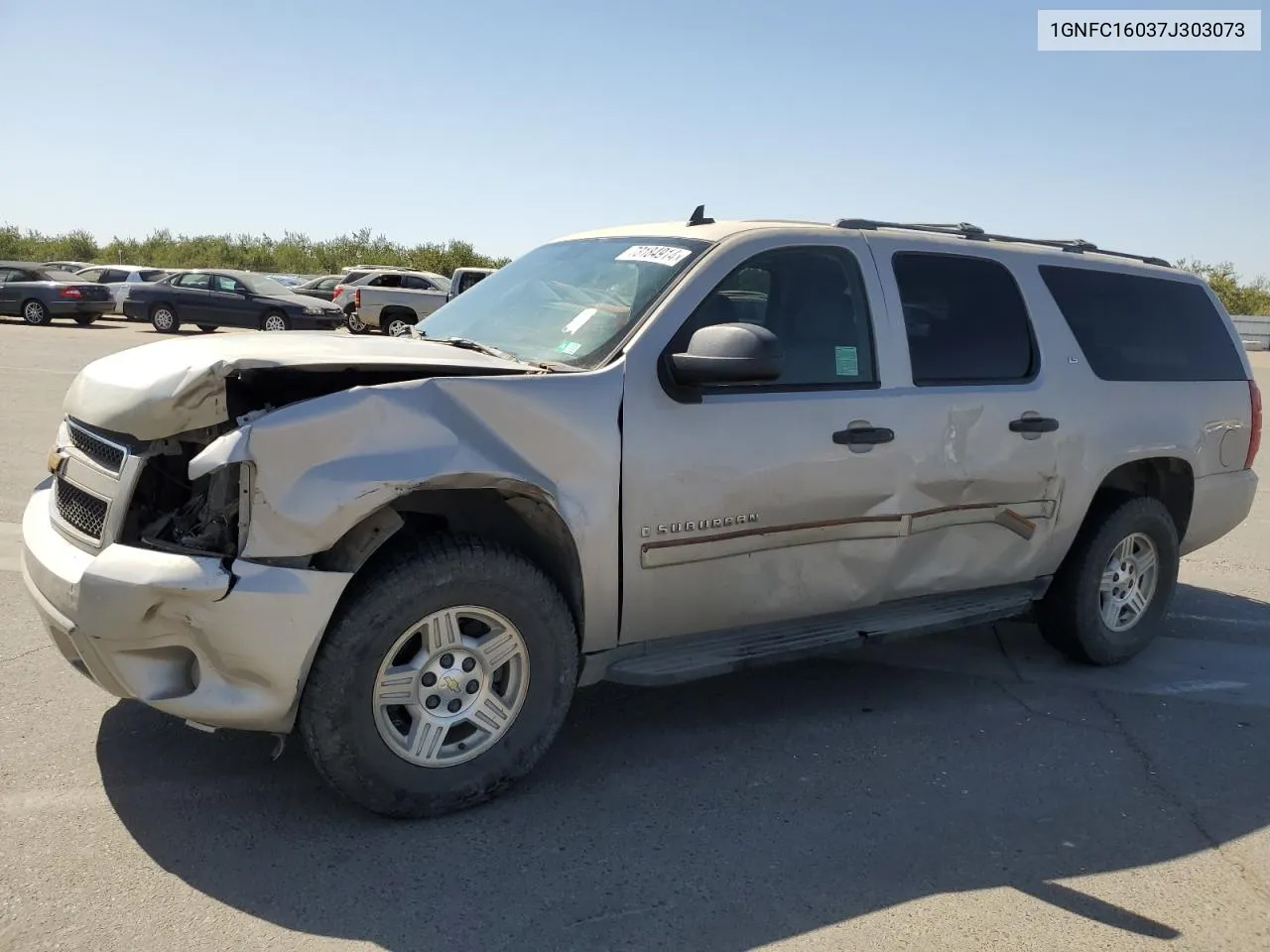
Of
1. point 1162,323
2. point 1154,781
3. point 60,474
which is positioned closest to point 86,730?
point 60,474

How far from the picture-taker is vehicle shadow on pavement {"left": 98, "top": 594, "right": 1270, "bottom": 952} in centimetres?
301

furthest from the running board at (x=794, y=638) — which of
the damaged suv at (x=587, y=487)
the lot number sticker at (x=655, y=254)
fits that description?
the lot number sticker at (x=655, y=254)

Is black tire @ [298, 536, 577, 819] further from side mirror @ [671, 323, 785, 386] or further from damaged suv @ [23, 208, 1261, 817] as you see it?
side mirror @ [671, 323, 785, 386]

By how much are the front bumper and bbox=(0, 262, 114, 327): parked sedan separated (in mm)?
27373

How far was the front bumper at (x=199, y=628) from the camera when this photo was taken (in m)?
3.03

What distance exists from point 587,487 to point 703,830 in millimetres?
1191

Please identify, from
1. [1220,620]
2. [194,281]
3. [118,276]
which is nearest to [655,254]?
[1220,620]

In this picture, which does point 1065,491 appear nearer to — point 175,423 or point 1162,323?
point 1162,323

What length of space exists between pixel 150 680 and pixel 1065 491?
3.89m

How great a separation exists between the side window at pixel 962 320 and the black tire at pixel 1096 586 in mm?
938

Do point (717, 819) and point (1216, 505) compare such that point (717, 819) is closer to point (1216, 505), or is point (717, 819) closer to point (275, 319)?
point (1216, 505)

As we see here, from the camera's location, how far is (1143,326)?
538 cm

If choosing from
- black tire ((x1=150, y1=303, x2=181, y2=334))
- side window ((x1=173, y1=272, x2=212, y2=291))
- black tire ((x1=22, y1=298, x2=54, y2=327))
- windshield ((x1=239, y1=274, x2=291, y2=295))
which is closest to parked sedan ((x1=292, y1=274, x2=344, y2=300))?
windshield ((x1=239, y1=274, x2=291, y2=295))

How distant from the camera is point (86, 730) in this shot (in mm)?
3885
